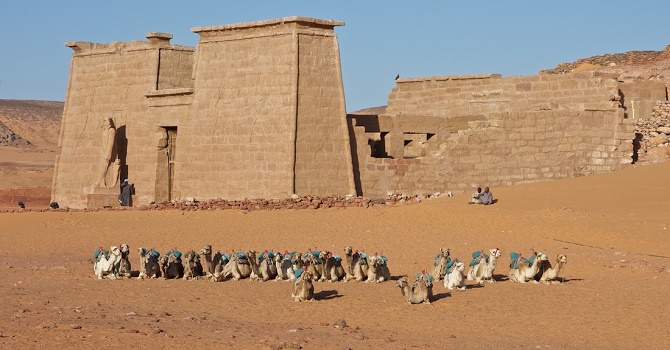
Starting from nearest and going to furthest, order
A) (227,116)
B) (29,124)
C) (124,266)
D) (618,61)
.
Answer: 1. (124,266)
2. (227,116)
3. (618,61)
4. (29,124)

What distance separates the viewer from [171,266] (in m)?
18.3

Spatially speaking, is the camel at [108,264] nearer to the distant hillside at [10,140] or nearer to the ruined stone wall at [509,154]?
the ruined stone wall at [509,154]

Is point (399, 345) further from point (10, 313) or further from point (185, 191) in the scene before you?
point (185, 191)

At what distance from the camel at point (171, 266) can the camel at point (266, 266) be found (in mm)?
1500

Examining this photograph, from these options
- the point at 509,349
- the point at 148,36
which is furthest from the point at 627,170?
the point at 509,349

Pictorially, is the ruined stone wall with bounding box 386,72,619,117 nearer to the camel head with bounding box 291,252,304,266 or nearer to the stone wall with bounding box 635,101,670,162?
the stone wall with bounding box 635,101,670,162

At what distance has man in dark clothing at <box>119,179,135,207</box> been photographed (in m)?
31.8

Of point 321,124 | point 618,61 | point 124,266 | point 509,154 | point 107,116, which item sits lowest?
point 124,266

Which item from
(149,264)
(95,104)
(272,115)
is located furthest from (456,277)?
(95,104)

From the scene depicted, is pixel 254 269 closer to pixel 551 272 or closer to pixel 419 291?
pixel 419 291

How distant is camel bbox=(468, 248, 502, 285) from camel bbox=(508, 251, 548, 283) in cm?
30

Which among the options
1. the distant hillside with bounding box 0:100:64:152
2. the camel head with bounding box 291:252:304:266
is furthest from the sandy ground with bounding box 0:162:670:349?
the distant hillside with bounding box 0:100:64:152

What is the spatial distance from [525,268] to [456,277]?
141cm

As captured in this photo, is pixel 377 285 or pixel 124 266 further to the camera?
pixel 124 266
